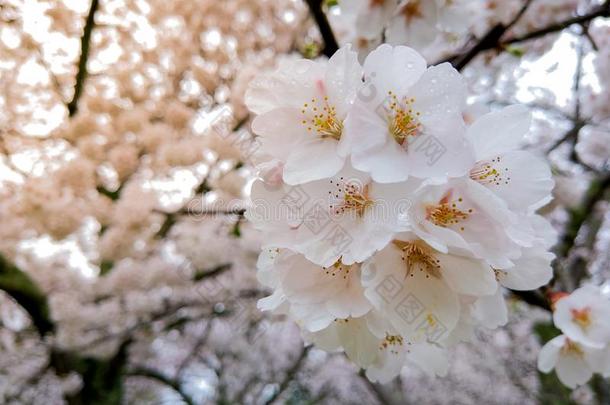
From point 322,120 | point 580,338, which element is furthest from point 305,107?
point 580,338

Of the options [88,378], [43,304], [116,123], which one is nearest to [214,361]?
[88,378]

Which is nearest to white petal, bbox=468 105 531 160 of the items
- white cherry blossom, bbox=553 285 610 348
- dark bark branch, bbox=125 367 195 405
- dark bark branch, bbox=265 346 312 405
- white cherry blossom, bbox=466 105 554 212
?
white cherry blossom, bbox=466 105 554 212

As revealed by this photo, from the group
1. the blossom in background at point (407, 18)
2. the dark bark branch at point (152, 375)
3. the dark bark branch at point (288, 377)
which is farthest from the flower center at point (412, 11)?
the dark bark branch at point (288, 377)

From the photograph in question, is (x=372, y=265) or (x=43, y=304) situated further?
(x=43, y=304)

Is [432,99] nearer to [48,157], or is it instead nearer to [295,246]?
[295,246]

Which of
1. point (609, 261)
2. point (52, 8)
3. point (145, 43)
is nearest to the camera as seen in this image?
point (52, 8)

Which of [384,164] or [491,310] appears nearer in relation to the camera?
[384,164]

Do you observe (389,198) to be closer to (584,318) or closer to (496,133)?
(496,133)
